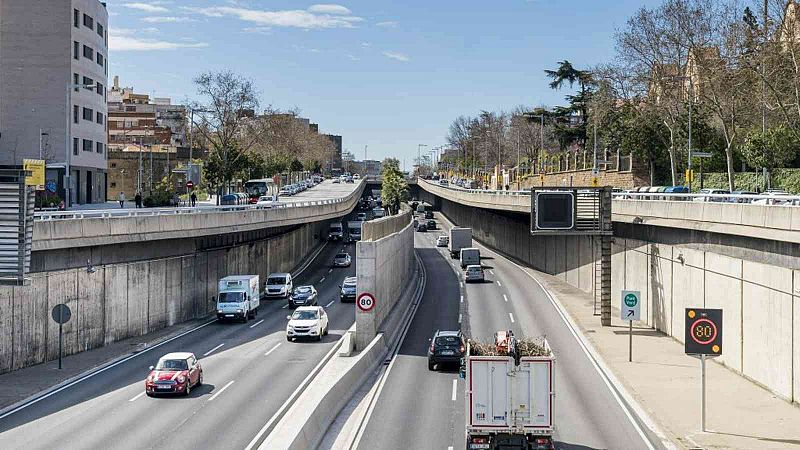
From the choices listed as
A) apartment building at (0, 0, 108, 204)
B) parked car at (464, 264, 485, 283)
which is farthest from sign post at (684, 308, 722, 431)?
apartment building at (0, 0, 108, 204)

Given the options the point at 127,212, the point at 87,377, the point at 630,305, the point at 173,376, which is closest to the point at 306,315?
the point at 127,212

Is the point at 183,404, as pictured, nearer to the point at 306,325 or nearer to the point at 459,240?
the point at 306,325

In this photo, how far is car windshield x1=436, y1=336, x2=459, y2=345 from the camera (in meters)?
34.9

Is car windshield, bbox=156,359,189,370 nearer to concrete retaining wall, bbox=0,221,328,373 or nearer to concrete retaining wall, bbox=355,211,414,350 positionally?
concrete retaining wall, bbox=0,221,328,373

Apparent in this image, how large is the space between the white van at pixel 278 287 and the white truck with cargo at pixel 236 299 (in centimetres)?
1072

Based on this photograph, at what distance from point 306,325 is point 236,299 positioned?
8961mm

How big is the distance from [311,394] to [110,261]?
16.4 m

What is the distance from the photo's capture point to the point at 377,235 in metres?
46.2

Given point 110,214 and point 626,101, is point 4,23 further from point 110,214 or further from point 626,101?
point 626,101

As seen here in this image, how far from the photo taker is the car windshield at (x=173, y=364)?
30.5 m

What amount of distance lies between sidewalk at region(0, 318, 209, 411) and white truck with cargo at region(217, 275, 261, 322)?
533cm

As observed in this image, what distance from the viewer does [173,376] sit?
2983 centimetres

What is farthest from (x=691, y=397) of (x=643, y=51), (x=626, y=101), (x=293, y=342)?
(x=626, y=101)

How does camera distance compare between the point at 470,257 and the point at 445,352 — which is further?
the point at 470,257
